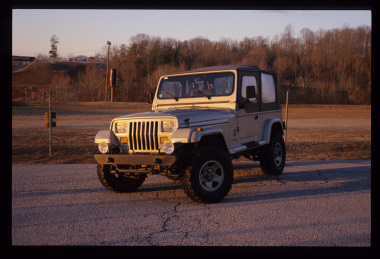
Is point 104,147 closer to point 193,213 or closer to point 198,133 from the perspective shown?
point 198,133

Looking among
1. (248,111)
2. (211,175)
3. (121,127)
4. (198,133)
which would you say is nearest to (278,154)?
(248,111)

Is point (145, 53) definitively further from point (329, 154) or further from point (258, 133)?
point (258, 133)

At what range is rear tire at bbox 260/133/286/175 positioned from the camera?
8.92 meters

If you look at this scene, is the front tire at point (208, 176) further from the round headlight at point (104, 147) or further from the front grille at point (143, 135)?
the round headlight at point (104, 147)

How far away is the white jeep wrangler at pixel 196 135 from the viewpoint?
6566 mm

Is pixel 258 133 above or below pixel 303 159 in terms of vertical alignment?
above

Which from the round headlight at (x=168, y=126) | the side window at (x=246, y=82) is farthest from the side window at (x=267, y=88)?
the round headlight at (x=168, y=126)

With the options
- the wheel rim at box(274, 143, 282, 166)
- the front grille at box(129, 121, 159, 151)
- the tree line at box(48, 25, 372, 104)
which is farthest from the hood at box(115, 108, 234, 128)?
the tree line at box(48, 25, 372, 104)

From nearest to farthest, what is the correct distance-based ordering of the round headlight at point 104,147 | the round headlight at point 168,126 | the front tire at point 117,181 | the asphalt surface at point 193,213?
the asphalt surface at point 193,213
the round headlight at point 168,126
the round headlight at point 104,147
the front tire at point 117,181

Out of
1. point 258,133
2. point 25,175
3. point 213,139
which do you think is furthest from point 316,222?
point 25,175

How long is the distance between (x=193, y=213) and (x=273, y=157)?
132 inches

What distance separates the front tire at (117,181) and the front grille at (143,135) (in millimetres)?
622

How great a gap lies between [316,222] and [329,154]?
7.70 metres
